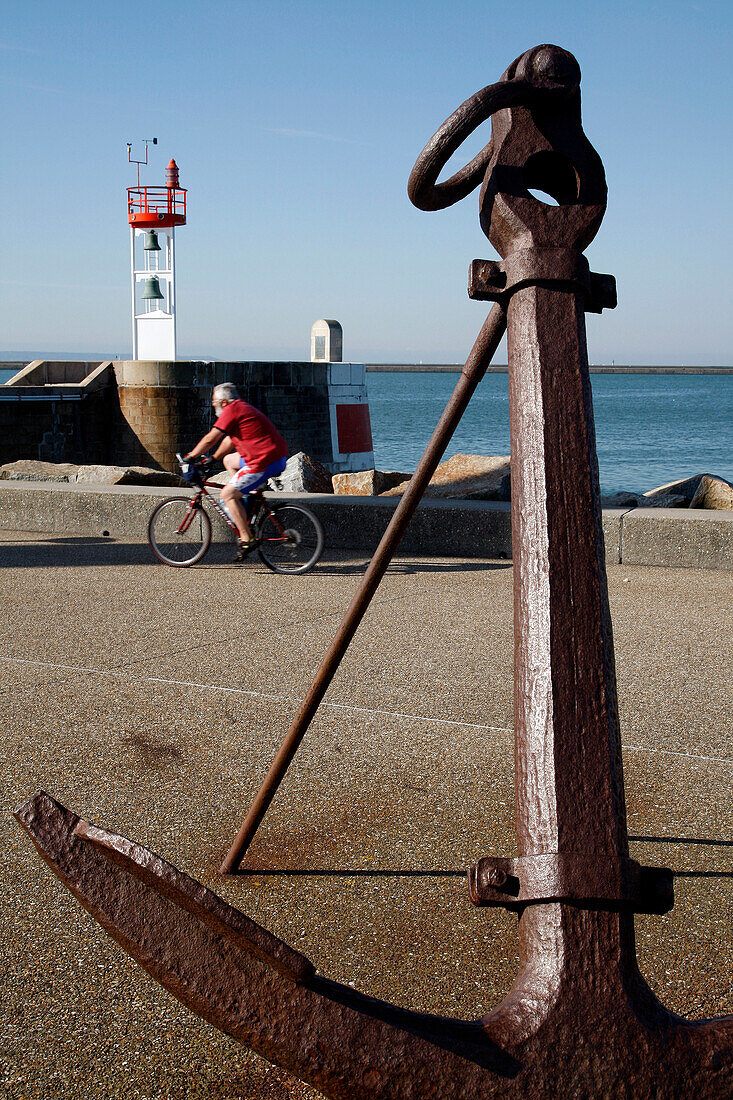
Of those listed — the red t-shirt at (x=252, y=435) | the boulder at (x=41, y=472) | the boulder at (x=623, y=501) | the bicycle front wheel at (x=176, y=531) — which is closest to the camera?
the red t-shirt at (x=252, y=435)

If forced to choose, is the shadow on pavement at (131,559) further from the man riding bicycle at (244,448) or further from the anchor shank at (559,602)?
the anchor shank at (559,602)

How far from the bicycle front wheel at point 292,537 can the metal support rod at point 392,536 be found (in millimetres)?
5483

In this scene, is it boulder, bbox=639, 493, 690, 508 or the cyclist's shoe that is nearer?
the cyclist's shoe

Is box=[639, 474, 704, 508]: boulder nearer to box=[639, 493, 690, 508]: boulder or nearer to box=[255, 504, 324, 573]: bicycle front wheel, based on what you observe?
box=[639, 493, 690, 508]: boulder

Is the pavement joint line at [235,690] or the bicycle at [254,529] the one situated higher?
the bicycle at [254,529]

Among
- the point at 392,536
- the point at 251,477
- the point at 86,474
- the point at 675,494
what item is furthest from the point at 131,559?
the point at 392,536

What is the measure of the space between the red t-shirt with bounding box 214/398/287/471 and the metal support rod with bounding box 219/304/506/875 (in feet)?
18.6

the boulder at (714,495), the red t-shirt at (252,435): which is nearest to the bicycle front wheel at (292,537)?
the red t-shirt at (252,435)

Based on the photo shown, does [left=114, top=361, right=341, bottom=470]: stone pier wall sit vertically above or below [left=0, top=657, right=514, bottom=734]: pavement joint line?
above

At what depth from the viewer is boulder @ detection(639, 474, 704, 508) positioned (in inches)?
413

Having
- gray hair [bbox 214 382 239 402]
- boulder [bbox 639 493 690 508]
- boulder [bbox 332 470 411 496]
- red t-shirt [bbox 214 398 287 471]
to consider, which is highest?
gray hair [bbox 214 382 239 402]

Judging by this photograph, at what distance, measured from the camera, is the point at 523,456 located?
1.70 metres

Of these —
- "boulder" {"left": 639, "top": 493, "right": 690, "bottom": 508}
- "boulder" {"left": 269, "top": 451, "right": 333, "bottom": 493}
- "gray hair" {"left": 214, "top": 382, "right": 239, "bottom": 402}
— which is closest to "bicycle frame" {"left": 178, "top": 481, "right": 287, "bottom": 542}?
"gray hair" {"left": 214, "top": 382, "right": 239, "bottom": 402}

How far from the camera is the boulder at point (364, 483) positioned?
13359mm
